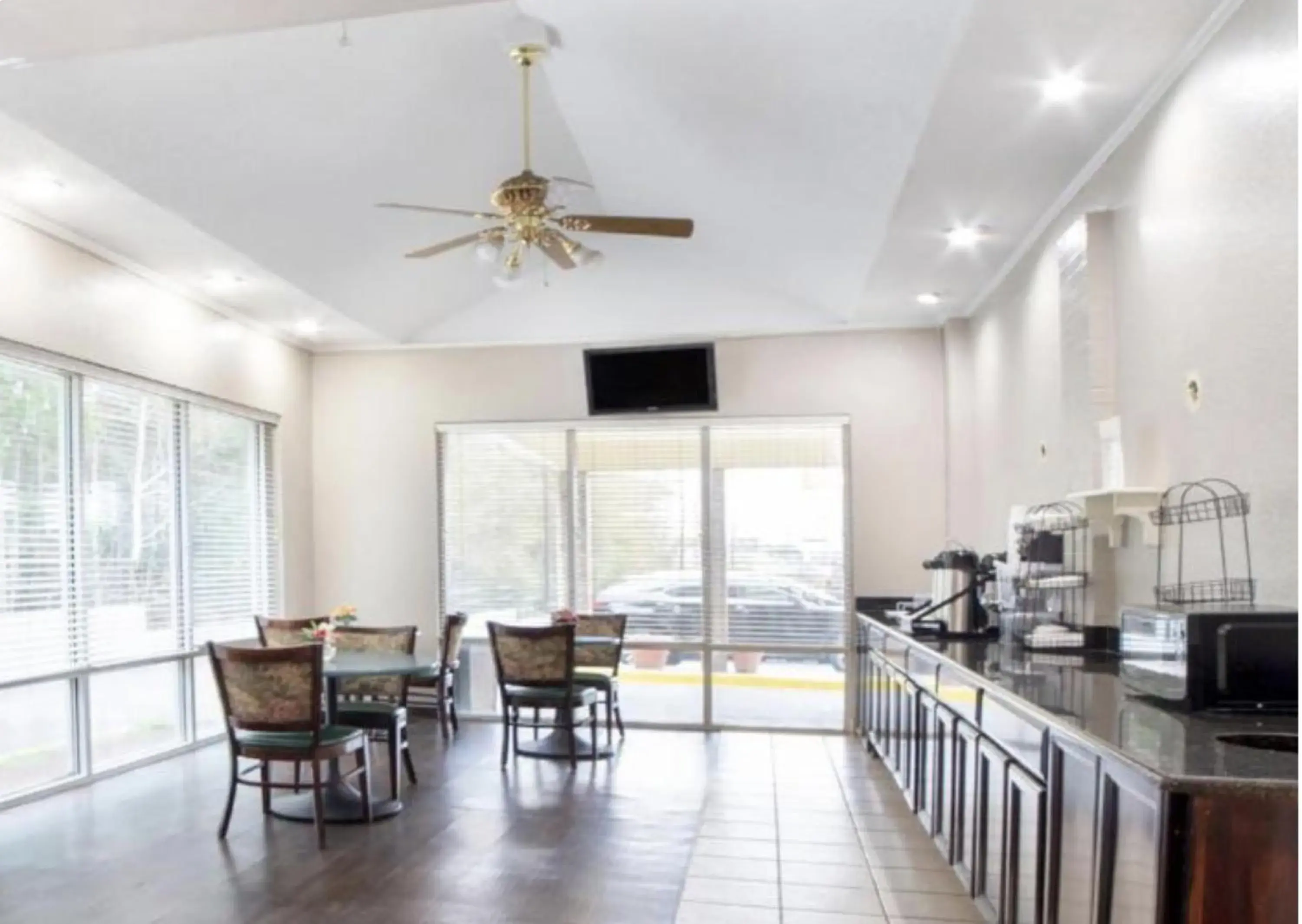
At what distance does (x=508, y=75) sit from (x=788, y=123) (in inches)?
53.0

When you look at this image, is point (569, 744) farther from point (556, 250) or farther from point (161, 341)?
point (161, 341)

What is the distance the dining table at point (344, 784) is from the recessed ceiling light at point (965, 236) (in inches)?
137

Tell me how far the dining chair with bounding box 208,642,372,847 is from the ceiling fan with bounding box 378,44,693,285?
1951mm

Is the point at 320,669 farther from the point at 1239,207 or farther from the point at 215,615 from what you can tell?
the point at 1239,207

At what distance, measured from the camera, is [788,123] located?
3832mm

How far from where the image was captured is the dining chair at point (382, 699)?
491cm

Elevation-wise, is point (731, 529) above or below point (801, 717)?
above

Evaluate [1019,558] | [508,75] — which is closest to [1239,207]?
[1019,558]

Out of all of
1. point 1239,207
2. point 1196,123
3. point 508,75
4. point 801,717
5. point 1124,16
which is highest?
point 508,75

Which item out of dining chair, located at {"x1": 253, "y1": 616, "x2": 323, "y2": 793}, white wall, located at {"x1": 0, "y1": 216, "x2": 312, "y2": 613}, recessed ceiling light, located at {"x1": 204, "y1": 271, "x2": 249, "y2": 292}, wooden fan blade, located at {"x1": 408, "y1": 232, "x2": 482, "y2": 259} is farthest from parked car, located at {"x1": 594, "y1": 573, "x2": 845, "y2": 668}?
wooden fan blade, located at {"x1": 408, "y1": 232, "x2": 482, "y2": 259}

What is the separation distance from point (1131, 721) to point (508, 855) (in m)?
2.80

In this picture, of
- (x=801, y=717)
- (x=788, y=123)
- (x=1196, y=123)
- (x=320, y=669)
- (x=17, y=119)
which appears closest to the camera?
(x=1196, y=123)

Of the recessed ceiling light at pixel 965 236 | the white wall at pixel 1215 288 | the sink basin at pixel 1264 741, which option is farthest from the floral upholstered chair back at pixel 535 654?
the sink basin at pixel 1264 741

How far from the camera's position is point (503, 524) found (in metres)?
7.22
